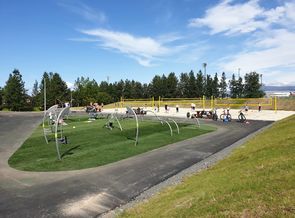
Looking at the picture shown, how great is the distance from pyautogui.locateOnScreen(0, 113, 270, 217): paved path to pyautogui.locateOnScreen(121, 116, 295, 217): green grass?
144cm

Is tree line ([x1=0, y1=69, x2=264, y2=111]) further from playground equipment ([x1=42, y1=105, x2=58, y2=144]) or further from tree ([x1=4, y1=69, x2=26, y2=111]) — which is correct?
playground equipment ([x1=42, y1=105, x2=58, y2=144])

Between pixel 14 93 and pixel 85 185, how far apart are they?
7874 cm

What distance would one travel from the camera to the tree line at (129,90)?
83.9 metres

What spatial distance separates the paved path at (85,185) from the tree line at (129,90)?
233 ft

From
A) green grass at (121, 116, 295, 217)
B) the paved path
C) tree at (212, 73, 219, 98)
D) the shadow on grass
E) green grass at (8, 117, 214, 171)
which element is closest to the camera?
green grass at (121, 116, 295, 217)

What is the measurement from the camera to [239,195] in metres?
6.94

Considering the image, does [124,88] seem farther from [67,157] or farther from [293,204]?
[293,204]

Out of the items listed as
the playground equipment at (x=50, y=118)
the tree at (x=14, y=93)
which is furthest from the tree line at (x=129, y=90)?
the playground equipment at (x=50, y=118)

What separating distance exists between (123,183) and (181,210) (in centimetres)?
473

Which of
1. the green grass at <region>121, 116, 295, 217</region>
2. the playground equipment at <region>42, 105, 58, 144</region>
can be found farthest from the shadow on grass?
the green grass at <region>121, 116, 295, 217</region>

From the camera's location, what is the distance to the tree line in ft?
275

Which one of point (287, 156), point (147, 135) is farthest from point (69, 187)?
point (147, 135)

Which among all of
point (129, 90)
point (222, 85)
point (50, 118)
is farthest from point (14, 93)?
point (50, 118)

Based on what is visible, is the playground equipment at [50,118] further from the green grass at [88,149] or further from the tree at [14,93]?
the tree at [14,93]
